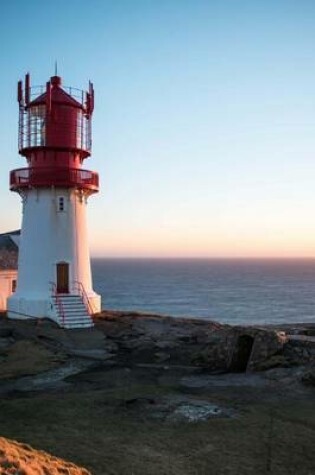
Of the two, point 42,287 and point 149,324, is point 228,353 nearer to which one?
point 149,324

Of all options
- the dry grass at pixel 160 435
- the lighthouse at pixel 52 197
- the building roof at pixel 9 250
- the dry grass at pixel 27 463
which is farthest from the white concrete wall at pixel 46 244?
the dry grass at pixel 27 463

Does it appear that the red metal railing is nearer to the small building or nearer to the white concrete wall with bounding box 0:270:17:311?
the small building

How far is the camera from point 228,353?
2092 cm

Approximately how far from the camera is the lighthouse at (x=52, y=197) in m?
30.5

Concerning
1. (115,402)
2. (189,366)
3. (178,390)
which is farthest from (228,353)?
(115,402)

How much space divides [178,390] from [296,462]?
5827 mm

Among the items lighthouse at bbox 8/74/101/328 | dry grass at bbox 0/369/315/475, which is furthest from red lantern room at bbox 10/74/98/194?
dry grass at bbox 0/369/315/475

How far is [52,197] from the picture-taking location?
102ft

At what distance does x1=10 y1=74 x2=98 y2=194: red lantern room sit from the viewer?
30547 mm

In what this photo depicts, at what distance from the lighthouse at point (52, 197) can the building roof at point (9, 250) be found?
339cm

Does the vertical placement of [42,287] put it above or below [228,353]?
above

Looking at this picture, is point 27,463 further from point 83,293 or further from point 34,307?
point 83,293

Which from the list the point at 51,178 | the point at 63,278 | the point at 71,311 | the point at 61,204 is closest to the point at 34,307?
the point at 71,311

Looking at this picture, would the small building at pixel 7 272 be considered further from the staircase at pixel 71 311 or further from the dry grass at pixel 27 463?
the dry grass at pixel 27 463
